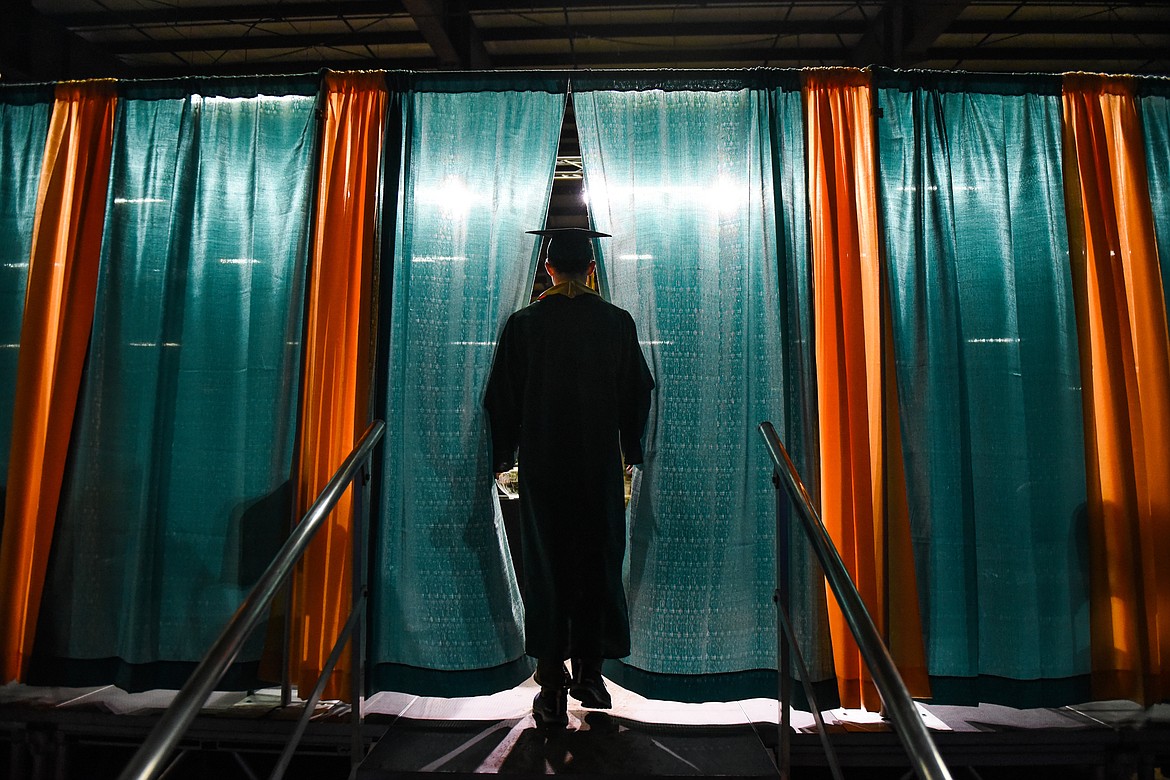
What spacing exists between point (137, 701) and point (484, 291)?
2635 mm

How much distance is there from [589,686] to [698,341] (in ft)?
5.41

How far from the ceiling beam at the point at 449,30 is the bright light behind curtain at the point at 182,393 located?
58.2 inches

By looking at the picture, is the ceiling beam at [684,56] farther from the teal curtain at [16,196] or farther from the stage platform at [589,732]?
the stage platform at [589,732]

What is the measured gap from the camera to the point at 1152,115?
343 centimetres

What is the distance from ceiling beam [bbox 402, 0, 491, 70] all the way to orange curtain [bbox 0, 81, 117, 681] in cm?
195

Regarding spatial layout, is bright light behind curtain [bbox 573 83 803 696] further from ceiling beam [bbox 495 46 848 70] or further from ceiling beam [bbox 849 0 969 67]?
ceiling beam [bbox 495 46 848 70]

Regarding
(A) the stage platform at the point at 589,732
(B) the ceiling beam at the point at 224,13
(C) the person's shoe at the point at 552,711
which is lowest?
(A) the stage platform at the point at 589,732

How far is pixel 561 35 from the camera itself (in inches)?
195

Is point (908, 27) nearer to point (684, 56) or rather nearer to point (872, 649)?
point (684, 56)

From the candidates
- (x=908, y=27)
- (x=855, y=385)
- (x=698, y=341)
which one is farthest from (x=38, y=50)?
(x=908, y=27)

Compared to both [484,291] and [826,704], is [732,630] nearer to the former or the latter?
[826,704]

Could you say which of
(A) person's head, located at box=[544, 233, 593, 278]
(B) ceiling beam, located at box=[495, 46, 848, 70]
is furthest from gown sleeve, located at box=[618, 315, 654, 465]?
(B) ceiling beam, located at box=[495, 46, 848, 70]

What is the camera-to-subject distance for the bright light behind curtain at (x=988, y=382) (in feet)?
10.2

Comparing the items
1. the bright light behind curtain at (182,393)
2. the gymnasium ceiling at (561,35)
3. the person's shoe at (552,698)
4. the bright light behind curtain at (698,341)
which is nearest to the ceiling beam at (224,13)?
the gymnasium ceiling at (561,35)
